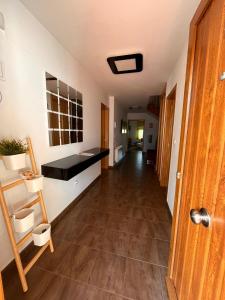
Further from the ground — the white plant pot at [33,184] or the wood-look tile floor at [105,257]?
the white plant pot at [33,184]

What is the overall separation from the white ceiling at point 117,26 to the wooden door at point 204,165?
687 mm

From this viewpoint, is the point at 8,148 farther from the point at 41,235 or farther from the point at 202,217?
the point at 202,217

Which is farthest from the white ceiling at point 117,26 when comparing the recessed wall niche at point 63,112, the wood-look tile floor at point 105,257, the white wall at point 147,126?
the white wall at point 147,126

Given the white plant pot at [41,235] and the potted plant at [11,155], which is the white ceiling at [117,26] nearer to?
the potted plant at [11,155]

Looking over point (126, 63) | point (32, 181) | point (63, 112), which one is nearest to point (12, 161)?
point (32, 181)

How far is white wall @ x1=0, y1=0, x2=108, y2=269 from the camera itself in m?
1.25

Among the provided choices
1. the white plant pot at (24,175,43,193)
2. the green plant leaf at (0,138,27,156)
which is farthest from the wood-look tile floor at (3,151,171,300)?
the green plant leaf at (0,138,27,156)

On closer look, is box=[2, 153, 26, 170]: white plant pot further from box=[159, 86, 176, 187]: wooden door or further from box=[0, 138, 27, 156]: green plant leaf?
box=[159, 86, 176, 187]: wooden door

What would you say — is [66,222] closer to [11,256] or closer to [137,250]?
[11,256]

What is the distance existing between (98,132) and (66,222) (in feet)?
7.49

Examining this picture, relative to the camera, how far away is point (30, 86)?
1492 mm

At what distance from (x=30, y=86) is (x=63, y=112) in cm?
66

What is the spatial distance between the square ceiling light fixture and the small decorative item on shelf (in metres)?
2.00

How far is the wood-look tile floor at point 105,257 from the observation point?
1.20m
